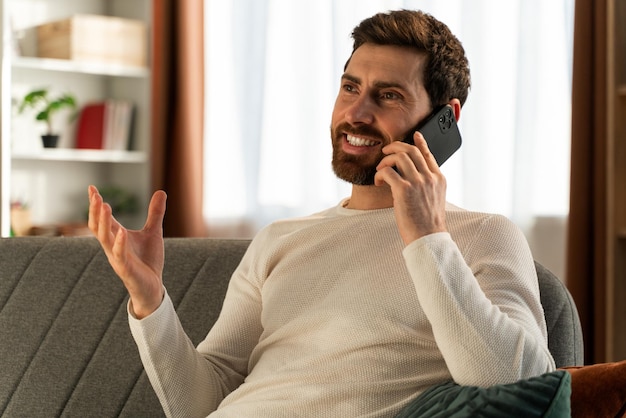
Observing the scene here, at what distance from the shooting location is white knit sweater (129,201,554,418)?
1.36 m

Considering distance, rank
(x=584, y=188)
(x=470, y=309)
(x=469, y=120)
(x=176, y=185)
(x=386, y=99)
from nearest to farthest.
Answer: (x=470, y=309) → (x=386, y=99) → (x=584, y=188) → (x=469, y=120) → (x=176, y=185)

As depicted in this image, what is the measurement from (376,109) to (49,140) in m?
3.08

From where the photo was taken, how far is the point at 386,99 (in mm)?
1776

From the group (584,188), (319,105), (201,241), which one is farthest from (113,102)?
(201,241)

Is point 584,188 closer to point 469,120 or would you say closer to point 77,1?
point 469,120

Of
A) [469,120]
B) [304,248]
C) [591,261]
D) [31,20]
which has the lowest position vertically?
[591,261]

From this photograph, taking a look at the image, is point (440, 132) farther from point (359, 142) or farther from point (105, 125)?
point (105, 125)

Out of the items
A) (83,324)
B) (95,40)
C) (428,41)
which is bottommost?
(83,324)

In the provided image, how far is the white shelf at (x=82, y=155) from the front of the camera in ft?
14.7

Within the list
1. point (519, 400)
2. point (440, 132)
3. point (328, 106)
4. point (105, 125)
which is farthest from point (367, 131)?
point (105, 125)

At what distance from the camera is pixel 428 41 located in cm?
177

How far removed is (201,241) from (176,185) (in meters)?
2.50

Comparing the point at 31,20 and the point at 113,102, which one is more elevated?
the point at 31,20

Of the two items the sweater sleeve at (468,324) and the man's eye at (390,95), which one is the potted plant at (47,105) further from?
the sweater sleeve at (468,324)
